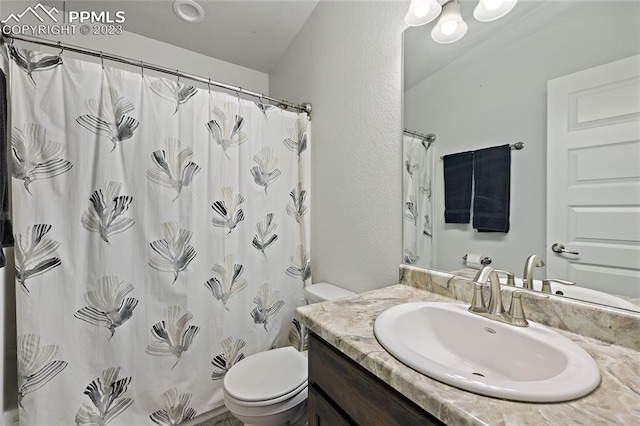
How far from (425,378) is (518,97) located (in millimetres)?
891

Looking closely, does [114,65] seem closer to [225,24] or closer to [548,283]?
[225,24]

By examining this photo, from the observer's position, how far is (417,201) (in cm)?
115

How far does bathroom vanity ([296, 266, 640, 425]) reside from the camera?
1.37 feet

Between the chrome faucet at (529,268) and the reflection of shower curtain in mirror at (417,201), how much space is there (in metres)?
0.33

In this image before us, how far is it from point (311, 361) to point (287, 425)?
0.62 meters

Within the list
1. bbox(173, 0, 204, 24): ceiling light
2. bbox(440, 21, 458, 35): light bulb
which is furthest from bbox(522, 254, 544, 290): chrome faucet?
bbox(173, 0, 204, 24): ceiling light

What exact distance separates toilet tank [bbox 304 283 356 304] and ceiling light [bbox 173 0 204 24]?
6.38 feet

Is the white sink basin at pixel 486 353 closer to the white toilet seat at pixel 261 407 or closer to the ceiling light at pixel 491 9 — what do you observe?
the white toilet seat at pixel 261 407

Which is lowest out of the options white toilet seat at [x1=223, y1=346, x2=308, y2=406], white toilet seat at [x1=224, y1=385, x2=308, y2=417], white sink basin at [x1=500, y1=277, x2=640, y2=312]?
white toilet seat at [x1=224, y1=385, x2=308, y2=417]

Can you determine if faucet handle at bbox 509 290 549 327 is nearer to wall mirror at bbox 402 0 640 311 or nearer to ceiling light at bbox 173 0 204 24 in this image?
wall mirror at bbox 402 0 640 311

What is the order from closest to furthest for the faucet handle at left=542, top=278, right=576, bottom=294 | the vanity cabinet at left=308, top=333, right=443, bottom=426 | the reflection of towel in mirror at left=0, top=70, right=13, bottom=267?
the vanity cabinet at left=308, top=333, right=443, bottom=426, the faucet handle at left=542, top=278, right=576, bottom=294, the reflection of towel in mirror at left=0, top=70, right=13, bottom=267

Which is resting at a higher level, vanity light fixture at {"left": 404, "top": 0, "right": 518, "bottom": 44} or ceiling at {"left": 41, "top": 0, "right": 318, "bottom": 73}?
ceiling at {"left": 41, "top": 0, "right": 318, "bottom": 73}

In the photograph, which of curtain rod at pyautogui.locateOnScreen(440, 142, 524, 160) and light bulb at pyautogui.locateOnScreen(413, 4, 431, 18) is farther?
light bulb at pyautogui.locateOnScreen(413, 4, 431, 18)

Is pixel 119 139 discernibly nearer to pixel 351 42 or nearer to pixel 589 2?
pixel 351 42
